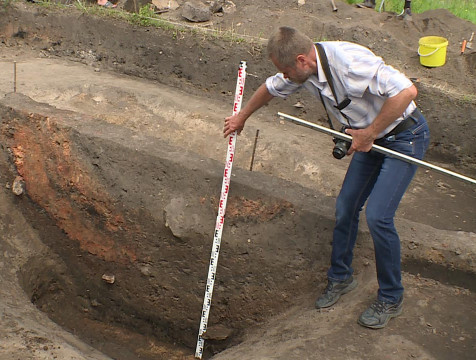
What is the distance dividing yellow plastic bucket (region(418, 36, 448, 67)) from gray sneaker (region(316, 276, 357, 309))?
5080 millimetres

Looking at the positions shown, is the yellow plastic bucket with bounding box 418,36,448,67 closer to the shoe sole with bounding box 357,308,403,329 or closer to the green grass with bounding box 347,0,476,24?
the green grass with bounding box 347,0,476,24

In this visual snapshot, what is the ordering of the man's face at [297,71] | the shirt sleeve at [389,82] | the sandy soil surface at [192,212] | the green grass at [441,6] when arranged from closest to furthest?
the shirt sleeve at [389,82] → the man's face at [297,71] → the sandy soil surface at [192,212] → the green grass at [441,6]

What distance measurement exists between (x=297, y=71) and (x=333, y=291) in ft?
5.70

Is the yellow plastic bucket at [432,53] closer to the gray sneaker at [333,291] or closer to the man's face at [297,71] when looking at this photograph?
the gray sneaker at [333,291]

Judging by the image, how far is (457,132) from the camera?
23.9 feet

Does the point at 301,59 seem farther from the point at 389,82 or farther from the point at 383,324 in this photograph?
the point at 383,324

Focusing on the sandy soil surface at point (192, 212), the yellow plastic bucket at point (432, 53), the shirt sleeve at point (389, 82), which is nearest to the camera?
the shirt sleeve at point (389, 82)

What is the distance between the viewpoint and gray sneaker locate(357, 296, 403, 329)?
3941 mm

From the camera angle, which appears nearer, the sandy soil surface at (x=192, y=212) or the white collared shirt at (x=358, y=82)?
the white collared shirt at (x=358, y=82)

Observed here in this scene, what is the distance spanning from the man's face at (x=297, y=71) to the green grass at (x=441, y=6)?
7561 mm

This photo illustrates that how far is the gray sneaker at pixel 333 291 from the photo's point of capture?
4.35 m

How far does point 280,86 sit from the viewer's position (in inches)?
156

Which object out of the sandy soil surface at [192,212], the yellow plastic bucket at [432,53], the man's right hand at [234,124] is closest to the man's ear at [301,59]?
the man's right hand at [234,124]

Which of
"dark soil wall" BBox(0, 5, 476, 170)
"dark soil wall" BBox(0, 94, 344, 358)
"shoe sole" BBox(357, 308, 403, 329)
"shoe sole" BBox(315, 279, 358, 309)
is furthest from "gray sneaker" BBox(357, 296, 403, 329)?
"dark soil wall" BBox(0, 5, 476, 170)
